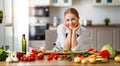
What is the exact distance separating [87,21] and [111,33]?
0.67m

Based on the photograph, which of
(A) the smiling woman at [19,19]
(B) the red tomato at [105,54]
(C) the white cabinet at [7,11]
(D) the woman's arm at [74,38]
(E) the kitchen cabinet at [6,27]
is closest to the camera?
(B) the red tomato at [105,54]

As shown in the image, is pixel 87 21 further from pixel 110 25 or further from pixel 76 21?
pixel 76 21

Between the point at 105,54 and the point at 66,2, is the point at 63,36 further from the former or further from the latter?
the point at 66,2

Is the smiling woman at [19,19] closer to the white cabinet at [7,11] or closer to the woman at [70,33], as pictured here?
the white cabinet at [7,11]

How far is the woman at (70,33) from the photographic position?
10.8 feet

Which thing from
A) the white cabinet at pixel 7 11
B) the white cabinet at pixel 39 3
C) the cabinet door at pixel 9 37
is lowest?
the cabinet door at pixel 9 37

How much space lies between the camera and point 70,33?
3.42 meters

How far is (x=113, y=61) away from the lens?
253cm

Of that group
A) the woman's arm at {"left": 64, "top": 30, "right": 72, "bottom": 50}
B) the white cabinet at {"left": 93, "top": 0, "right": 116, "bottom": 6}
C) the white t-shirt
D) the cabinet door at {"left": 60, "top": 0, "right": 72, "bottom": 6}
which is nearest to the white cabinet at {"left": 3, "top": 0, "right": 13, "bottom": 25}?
the cabinet door at {"left": 60, "top": 0, "right": 72, "bottom": 6}

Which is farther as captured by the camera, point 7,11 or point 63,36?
point 7,11

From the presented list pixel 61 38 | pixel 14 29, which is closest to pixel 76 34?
pixel 61 38

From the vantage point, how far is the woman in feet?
10.8

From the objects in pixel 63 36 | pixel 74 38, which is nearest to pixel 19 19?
pixel 63 36

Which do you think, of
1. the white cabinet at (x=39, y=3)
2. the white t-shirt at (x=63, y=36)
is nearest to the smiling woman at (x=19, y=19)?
the white cabinet at (x=39, y=3)
